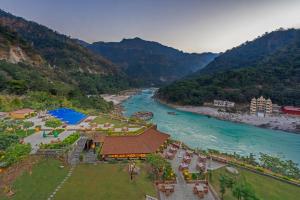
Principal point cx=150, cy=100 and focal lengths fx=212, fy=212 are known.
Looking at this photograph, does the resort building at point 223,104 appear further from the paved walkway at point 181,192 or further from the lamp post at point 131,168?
the lamp post at point 131,168

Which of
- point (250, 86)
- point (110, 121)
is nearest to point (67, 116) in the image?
point (110, 121)

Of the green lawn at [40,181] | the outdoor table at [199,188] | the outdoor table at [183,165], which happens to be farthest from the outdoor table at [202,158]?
the green lawn at [40,181]

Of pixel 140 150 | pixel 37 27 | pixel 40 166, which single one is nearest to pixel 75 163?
pixel 40 166

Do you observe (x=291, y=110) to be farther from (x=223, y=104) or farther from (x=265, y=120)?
(x=223, y=104)

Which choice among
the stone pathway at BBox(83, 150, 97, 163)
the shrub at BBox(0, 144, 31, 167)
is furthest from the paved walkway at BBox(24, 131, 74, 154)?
the stone pathway at BBox(83, 150, 97, 163)

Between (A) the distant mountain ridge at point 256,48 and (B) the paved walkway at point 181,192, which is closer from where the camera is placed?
(B) the paved walkway at point 181,192

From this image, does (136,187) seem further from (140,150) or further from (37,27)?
(37,27)
